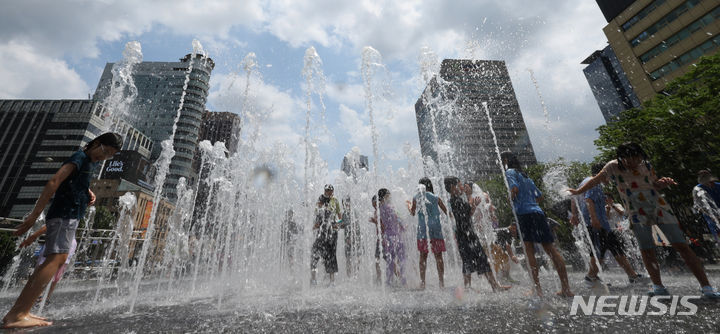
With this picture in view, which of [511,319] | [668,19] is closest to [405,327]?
[511,319]

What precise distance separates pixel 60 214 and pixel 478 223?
5574 mm

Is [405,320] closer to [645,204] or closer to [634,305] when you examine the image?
[634,305]

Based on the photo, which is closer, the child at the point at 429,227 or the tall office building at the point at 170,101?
the child at the point at 429,227

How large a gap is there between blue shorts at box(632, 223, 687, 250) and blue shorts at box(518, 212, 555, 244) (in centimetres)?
77

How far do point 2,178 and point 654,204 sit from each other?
90017 mm

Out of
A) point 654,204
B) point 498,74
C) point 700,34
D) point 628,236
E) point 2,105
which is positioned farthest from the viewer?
point 2,105

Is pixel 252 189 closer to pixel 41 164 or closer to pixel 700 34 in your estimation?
pixel 700 34

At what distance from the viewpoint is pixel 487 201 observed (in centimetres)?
520

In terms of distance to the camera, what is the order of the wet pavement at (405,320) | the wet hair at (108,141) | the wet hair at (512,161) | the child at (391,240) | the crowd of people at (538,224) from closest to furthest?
the wet pavement at (405,320) → the wet hair at (108,141) → the crowd of people at (538,224) → the wet hair at (512,161) → the child at (391,240)

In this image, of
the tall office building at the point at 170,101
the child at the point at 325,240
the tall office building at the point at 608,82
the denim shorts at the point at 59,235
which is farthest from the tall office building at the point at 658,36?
the tall office building at the point at 170,101

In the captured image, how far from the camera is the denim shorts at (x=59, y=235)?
2.47 meters

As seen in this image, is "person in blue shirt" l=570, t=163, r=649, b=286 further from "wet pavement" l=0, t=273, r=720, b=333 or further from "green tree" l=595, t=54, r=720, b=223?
"green tree" l=595, t=54, r=720, b=223

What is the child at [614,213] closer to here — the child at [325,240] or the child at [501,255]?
the child at [501,255]

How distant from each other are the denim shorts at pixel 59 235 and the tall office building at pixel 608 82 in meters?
81.9
